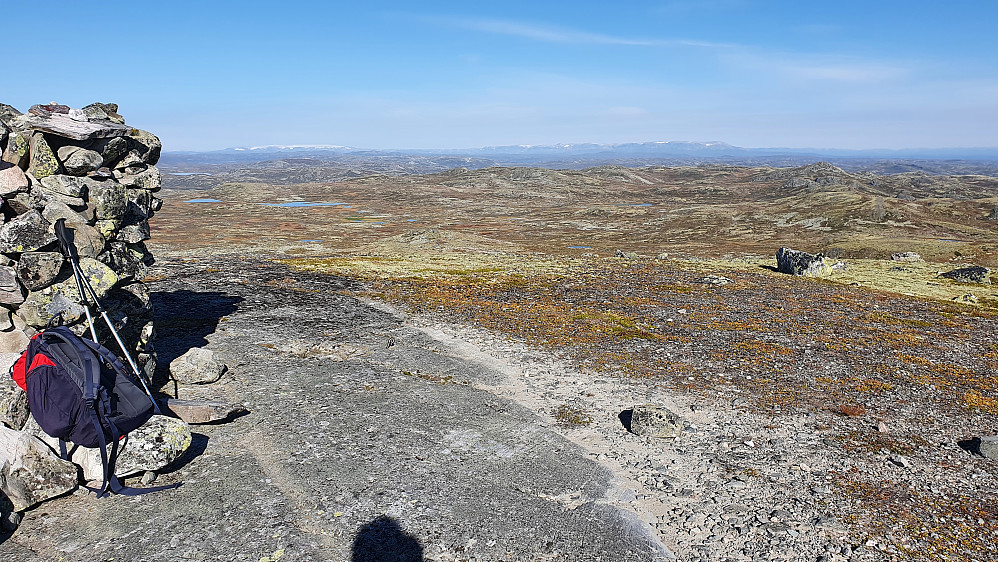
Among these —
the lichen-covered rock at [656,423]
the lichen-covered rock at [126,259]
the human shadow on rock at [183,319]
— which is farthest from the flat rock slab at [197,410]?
the lichen-covered rock at [656,423]

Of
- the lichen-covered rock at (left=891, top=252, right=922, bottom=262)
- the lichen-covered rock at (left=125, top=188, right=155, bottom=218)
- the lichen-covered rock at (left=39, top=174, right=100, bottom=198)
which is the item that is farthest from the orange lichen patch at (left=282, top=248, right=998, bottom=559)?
the lichen-covered rock at (left=891, top=252, right=922, bottom=262)

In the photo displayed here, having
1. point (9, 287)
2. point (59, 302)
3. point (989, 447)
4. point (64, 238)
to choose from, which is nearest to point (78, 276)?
point (59, 302)

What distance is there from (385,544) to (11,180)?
43.6ft

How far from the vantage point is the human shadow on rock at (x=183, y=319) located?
21406 mm

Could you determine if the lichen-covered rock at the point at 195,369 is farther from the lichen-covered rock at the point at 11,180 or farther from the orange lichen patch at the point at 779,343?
the orange lichen patch at the point at 779,343

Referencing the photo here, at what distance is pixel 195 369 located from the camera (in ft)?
61.9

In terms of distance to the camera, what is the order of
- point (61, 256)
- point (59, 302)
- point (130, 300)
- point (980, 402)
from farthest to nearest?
point (980, 402), point (130, 300), point (61, 256), point (59, 302)

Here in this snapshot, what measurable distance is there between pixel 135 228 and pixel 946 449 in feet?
85.8

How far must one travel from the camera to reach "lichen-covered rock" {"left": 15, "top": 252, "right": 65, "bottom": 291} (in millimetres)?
13574

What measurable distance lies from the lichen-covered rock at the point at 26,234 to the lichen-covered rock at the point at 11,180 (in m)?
0.69

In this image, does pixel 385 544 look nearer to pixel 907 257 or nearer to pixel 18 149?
pixel 18 149

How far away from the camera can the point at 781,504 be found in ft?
43.9

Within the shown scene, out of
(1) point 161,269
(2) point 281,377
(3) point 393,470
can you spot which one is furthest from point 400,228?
(3) point 393,470

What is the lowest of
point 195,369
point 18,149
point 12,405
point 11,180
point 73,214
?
point 195,369
